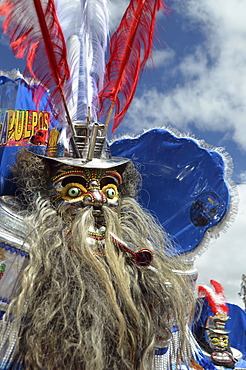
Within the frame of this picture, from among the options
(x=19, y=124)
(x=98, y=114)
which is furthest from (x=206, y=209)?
(x=19, y=124)

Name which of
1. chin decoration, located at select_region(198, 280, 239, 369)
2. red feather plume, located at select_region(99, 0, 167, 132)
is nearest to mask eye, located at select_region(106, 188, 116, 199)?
red feather plume, located at select_region(99, 0, 167, 132)

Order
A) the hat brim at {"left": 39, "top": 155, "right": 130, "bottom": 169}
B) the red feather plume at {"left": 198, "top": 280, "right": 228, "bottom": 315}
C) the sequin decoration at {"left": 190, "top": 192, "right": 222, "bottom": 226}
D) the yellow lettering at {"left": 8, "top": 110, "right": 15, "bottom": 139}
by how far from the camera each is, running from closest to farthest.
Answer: the hat brim at {"left": 39, "top": 155, "right": 130, "bottom": 169}
the yellow lettering at {"left": 8, "top": 110, "right": 15, "bottom": 139}
the sequin decoration at {"left": 190, "top": 192, "right": 222, "bottom": 226}
the red feather plume at {"left": 198, "top": 280, "right": 228, "bottom": 315}

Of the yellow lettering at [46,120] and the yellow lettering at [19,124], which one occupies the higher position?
the yellow lettering at [46,120]

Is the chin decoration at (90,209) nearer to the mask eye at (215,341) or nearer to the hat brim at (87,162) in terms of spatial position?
the hat brim at (87,162)

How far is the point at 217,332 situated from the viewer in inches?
125

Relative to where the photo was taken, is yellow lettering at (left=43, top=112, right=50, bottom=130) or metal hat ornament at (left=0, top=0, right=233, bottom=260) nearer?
metal hat ornament at (left=0, top=0, right=233, bottom=260)

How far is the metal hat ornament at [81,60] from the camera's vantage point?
211cm

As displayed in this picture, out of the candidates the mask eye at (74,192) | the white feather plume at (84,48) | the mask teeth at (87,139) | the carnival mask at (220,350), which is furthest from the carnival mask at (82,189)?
the carnival mask at (220,350)

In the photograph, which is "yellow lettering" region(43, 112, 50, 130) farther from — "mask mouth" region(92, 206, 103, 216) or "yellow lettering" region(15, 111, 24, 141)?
"mask mouth" region(92, 206, 103, 216)

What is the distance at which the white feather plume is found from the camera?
2.50 m

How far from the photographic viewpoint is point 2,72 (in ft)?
9.50

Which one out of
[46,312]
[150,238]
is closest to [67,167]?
[150,238]

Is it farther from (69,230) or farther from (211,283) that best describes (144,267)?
(211,283)

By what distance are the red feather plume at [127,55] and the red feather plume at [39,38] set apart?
317mm
